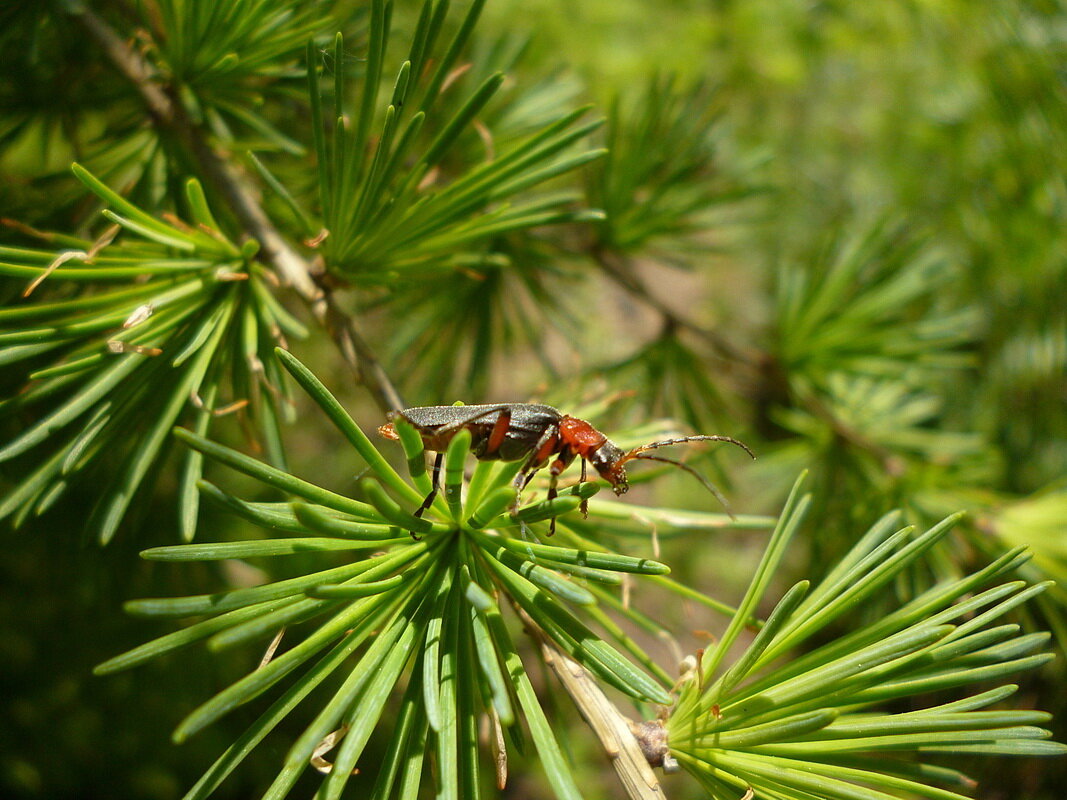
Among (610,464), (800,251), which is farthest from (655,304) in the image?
(800,251)

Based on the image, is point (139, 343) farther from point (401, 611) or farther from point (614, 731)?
point (614, 731)

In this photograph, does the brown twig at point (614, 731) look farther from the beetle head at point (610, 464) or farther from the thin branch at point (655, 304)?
the thin branch at point (655, 304)

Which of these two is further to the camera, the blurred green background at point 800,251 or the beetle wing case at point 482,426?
the blurred green background at point 800,251

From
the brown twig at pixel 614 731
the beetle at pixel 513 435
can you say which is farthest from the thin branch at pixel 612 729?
the beetle at pixel 513 435

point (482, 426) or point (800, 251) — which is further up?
point (800, 251)

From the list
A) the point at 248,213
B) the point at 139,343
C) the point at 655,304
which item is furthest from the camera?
the point at 655,304

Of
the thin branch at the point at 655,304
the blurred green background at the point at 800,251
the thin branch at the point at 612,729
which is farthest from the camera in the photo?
the thin branch at the point at 655,304

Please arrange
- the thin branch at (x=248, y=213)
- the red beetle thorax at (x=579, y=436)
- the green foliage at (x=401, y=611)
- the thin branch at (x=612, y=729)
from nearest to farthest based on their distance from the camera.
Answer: the green foliage at (x=401, y=611)
the thin branch at (x=612, y=729)
the red beetle thorax at (x=579, y=436)
the thin branch at (x=248, y=213)
